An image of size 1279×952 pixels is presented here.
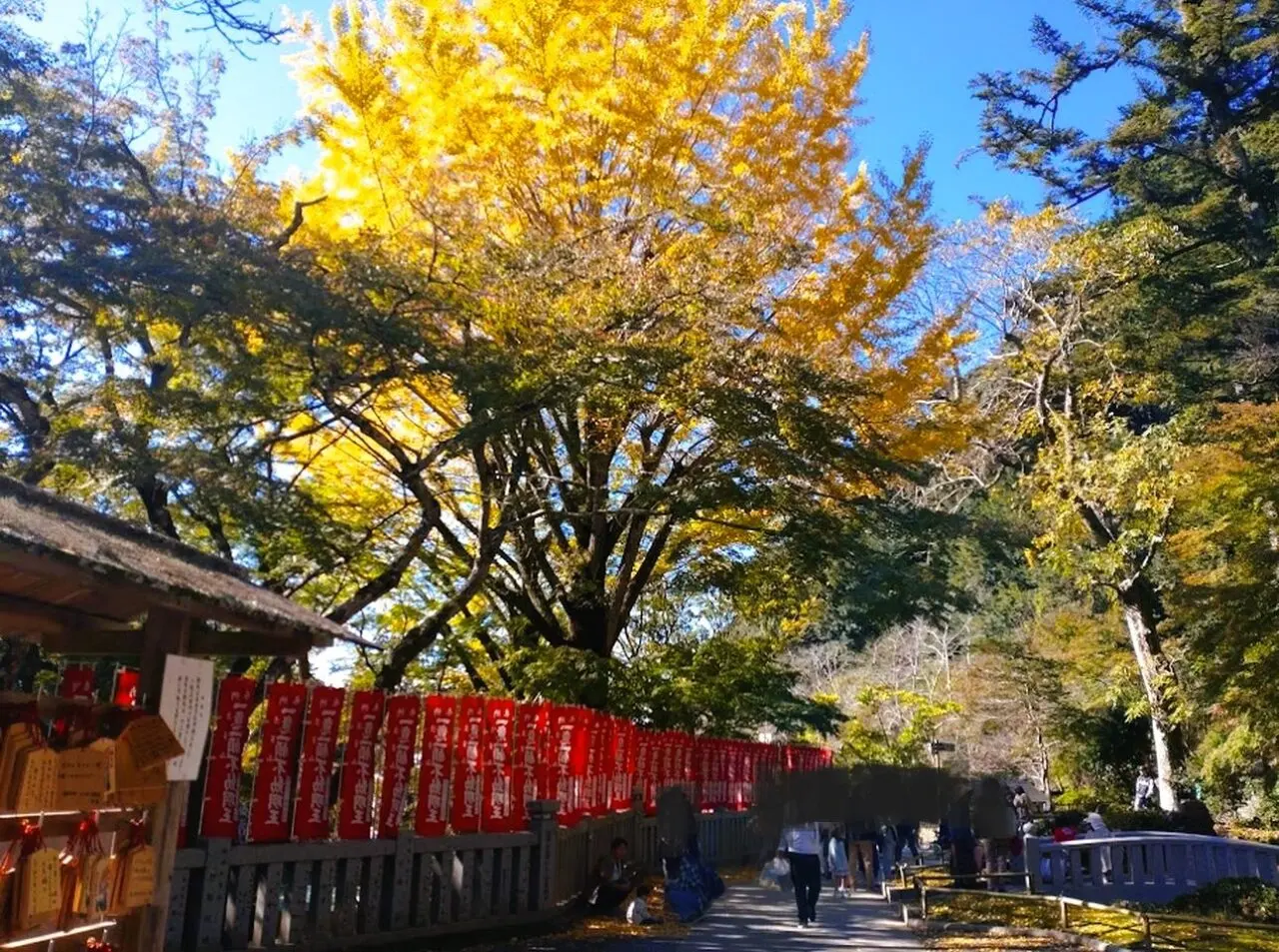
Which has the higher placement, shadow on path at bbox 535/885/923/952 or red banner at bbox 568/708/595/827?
red banner at bbox 568/708/595/827

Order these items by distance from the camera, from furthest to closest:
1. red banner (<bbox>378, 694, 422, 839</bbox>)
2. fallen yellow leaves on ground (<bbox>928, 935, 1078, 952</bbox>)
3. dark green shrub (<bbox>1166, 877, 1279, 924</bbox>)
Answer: dark green shrub (<bbox>1166, 877, 1279, 924</bbox>), fallen yellow leaves on ground (<bbox>928, 935, 1078, 952</bbox>), red banner (<bbox>378, 694, 422, 839</bbox>)

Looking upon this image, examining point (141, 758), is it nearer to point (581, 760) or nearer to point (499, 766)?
point (499, 766)

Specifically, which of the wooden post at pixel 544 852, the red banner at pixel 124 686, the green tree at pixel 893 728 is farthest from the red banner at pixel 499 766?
the green tree at pixel 893 728

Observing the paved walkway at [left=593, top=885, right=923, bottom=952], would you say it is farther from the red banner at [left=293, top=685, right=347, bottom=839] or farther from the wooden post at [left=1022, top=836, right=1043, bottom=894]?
the red banner at [left=293, top=685, right=347, bottom=839]

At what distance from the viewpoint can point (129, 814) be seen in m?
5.40

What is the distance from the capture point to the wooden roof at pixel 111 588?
4125 mm

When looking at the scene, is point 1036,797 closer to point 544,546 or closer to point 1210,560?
point 1210,560

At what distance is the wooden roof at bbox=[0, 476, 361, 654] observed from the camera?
4125 millimetres

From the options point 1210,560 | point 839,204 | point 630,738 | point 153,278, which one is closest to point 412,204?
point 153,278

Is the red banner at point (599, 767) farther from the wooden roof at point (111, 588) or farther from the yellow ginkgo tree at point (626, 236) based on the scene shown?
the wooden roof at point (111, 588)

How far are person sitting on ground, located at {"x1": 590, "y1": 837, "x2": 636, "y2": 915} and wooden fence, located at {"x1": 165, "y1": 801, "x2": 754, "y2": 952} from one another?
280 millimetres

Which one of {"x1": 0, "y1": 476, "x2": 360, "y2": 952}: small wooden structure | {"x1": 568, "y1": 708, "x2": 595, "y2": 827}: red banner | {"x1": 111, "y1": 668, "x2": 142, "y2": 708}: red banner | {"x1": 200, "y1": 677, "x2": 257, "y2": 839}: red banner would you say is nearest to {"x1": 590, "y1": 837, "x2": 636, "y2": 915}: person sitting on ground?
{"x1": 568, "y1": 708, "x2": 595, "y2": 827}: red banner

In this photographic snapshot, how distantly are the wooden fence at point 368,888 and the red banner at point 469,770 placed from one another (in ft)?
0.56

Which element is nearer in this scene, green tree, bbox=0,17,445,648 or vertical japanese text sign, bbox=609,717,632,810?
green tree, bbox=0,17,445,648
